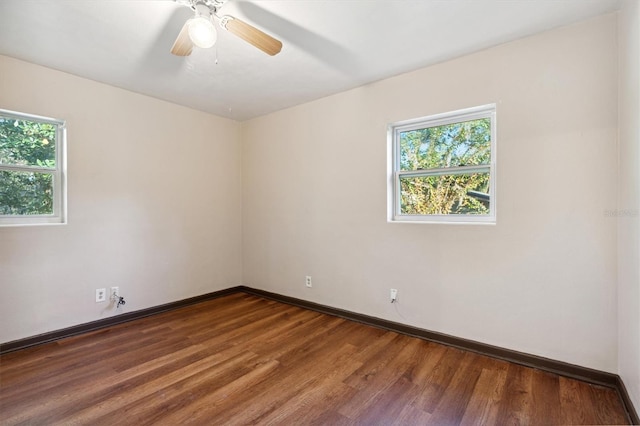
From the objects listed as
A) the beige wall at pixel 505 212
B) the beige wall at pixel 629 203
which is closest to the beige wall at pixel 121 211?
the beige wall at pixel 505 212

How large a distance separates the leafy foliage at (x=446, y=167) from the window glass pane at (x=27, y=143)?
11.1 feet

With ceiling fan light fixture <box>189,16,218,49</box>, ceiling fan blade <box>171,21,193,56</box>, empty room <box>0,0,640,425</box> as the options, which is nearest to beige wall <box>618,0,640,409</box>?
empty room <box>0,0,640,425</box>

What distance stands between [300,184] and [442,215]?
5.56 ft

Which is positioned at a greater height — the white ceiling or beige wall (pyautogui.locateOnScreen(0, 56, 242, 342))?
the white ceiling

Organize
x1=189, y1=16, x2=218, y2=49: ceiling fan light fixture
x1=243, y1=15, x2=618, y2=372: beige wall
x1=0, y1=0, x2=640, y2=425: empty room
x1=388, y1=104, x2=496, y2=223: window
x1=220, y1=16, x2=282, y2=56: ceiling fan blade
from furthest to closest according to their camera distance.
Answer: x1=388, y1=104, x2=496, y2=223: window, x1=243, y1=15, x2=618, y2=372: beige wall, x1=0, y1=0, x2=640, y2=425: empty room, x1=220, y1=16, x2=282, y2=56: ceiling fan blade, x1=189, y1=16, x2=218, y2=49: ceiling fan light fixture

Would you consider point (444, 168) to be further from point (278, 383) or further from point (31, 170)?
point (31, 170)

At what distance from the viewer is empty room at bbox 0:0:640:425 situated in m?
1.81

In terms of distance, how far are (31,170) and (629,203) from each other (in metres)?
4.48

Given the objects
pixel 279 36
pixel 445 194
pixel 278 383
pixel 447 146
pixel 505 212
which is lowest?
pixel 278 383

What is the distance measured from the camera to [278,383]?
1991mm

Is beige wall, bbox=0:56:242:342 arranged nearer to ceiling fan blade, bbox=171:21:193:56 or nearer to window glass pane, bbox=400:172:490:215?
ceiling fan blade, bbox=171:21:193:56

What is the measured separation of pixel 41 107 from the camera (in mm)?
2590

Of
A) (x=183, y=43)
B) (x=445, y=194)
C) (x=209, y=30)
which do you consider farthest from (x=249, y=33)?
(x=445, y=194)

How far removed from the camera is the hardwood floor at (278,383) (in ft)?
5.49
